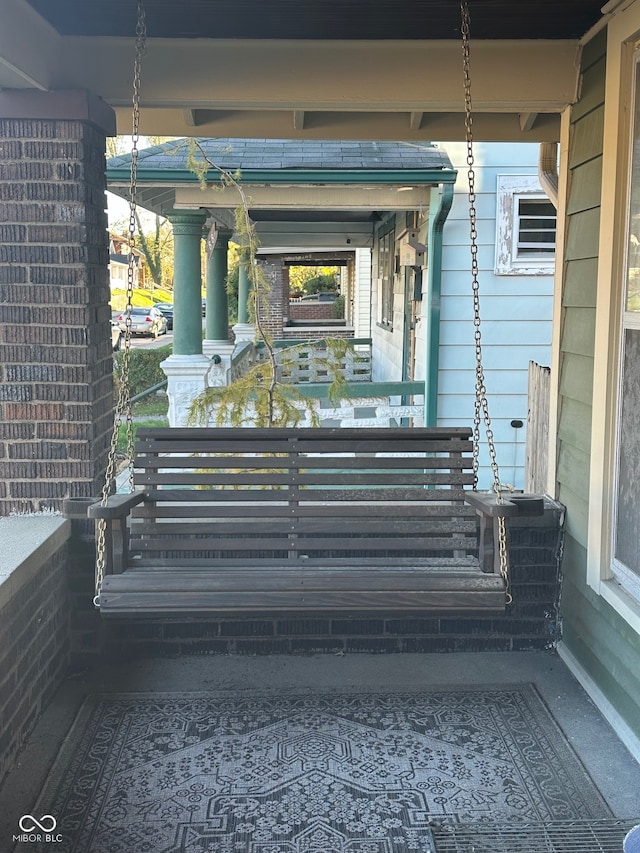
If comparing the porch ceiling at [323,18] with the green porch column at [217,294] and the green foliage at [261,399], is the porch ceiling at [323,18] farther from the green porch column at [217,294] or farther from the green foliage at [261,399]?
the green porch column at [217,294]

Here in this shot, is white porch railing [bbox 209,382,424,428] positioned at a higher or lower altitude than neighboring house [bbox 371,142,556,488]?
lower

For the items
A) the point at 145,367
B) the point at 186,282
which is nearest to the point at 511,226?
the point at 186,282

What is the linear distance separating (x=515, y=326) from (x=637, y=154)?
12.2ft

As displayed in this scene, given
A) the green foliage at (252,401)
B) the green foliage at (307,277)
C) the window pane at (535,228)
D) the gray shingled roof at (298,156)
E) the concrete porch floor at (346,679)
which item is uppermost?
the green foliage at (307,277)

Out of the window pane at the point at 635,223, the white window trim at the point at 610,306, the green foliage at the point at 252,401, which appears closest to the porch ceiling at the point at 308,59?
the white window trim at the point at 610,306

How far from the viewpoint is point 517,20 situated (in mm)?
3053

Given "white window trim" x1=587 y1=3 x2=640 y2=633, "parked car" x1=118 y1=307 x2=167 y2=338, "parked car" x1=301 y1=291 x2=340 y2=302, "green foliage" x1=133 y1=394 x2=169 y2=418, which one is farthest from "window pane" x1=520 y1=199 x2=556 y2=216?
"parked car" x1=301 y1=291 x2=340 y2=302

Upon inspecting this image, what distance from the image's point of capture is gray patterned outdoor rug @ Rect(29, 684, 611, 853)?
2.36m

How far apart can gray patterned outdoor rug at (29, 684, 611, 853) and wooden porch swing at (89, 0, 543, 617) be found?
47cm

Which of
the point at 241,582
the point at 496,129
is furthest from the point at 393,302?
the point at 241,582

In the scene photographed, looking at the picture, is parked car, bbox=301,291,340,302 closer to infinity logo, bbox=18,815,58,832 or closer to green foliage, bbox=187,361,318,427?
green foliage, bbox=187,361,318,427

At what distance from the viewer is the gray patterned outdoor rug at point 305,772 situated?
2355mm

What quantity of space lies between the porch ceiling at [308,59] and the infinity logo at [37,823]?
255 cm

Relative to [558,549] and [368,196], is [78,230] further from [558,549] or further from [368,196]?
[368,196]
